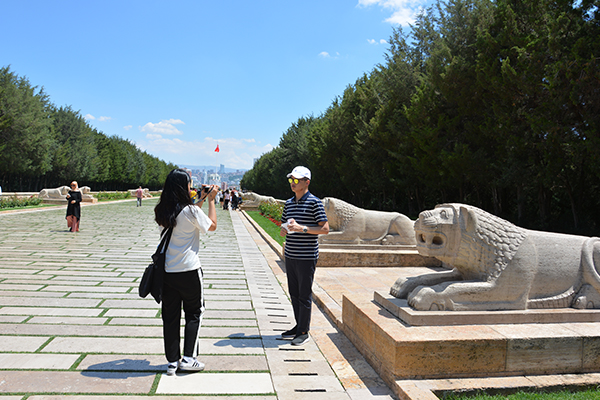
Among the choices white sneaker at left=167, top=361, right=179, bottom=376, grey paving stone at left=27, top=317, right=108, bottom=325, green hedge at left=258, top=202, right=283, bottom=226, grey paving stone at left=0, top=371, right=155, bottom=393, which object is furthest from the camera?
green hedge at left=258, top=202, right=283, bottom=226

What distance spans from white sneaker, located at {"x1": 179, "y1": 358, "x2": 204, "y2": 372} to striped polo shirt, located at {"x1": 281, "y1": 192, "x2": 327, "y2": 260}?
1.38 meters

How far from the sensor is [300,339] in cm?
438

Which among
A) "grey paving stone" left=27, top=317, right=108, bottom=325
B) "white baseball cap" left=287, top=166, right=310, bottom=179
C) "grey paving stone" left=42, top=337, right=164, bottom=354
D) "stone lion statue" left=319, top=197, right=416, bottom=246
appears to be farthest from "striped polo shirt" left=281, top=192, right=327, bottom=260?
"stone lion statue" left=319, top=197, right=416, bottom=246

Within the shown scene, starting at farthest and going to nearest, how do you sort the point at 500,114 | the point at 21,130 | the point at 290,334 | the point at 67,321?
the point at 21,130 → the point at 500,114 → the point at 67,321 → the point at 290,334

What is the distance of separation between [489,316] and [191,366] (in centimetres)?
271

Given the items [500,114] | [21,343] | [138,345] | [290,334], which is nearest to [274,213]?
[500,114]

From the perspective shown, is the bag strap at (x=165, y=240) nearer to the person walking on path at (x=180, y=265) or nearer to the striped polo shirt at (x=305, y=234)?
the person walking on path at (x=180, y=265)

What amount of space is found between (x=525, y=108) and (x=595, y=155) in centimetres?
409

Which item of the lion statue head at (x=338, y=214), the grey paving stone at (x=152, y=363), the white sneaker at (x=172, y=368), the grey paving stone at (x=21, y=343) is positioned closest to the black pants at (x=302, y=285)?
the grey paving stone at (x=152, y=363)

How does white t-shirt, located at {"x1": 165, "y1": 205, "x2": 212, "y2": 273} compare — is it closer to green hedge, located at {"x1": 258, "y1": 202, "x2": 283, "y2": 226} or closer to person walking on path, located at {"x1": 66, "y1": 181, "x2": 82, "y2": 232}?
person walking on path, located at {"x1": 66, "y1": 181, "x2": 82, "y2": 232}

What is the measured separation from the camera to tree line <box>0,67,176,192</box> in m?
35.2

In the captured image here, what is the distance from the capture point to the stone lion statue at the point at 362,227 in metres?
9.64

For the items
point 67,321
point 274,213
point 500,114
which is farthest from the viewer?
point 274,213

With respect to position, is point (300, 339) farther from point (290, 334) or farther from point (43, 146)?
point (43, 146)
